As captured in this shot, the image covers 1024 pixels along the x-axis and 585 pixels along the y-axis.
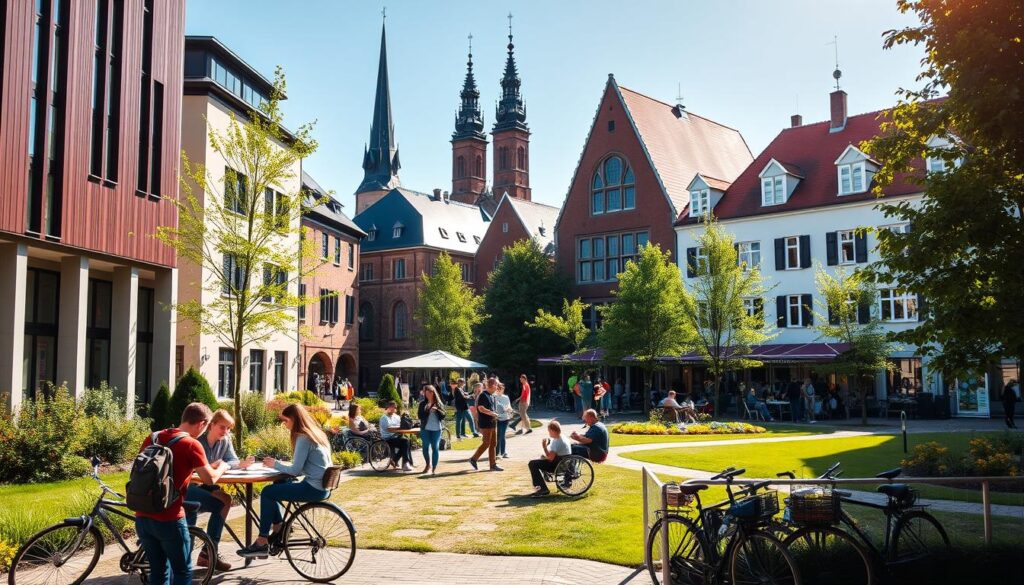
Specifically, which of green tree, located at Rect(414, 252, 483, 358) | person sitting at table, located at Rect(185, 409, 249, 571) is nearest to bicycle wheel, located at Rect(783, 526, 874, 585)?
person sitting at table, located at Rect(185, 409, 249, 571)

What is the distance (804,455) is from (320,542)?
1376cm

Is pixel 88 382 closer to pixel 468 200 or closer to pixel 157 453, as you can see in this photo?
pixel 157 453

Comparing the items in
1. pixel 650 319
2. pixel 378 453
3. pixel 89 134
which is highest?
pixel 89 134

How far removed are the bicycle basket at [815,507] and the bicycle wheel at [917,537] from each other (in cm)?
88

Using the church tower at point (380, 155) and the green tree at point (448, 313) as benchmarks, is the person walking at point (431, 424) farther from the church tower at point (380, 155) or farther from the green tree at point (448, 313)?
the church tower at point (380, 155)

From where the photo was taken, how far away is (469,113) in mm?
111688

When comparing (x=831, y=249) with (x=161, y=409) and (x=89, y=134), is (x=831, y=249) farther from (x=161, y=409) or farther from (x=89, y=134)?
(x=89, y=134)

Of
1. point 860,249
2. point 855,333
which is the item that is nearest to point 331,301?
point 860,249

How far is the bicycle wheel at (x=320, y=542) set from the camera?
874cm

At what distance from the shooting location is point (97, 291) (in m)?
27.0

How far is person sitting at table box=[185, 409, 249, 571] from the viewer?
8.98 meters

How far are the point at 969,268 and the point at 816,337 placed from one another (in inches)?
1187

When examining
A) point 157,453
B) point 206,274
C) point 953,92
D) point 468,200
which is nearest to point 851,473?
point 953,92

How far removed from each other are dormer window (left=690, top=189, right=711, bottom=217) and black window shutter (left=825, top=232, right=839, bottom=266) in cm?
667
